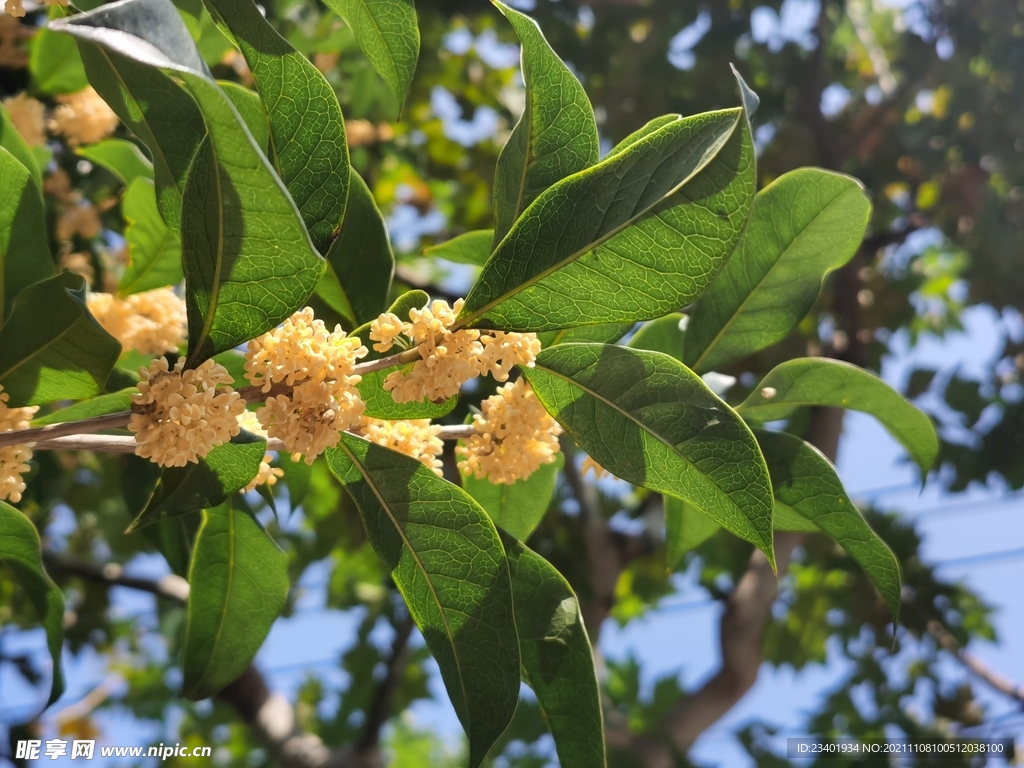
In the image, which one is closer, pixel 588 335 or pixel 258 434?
pixel 258 434

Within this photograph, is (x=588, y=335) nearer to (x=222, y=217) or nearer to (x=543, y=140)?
(x=543, y=140)

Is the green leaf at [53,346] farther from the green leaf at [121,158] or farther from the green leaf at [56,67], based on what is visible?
the green leaf at [56,67]

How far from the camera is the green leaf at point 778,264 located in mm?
1041

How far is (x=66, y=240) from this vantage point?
1.90m

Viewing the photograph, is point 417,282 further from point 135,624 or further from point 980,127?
point 135,624

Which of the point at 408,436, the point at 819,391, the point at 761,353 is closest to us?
the point at 408,436

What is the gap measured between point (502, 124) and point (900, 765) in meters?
2.99

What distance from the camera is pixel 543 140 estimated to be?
86cm

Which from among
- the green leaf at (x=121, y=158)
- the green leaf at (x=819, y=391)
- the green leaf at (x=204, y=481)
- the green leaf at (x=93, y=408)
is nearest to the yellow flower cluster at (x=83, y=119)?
the green leaf at (x=121, y=158)

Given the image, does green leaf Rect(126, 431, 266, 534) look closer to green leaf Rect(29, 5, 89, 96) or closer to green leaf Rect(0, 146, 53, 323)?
green leaf Rect(0, 146, 53, 323)

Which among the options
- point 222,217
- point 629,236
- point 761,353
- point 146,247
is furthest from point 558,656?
point 761,353

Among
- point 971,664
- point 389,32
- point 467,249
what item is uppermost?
point 389,32

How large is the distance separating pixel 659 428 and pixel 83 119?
1.39 m

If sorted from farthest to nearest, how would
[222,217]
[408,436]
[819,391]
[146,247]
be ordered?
[146,247] → [819,391] → [408,436] → [222,217]
